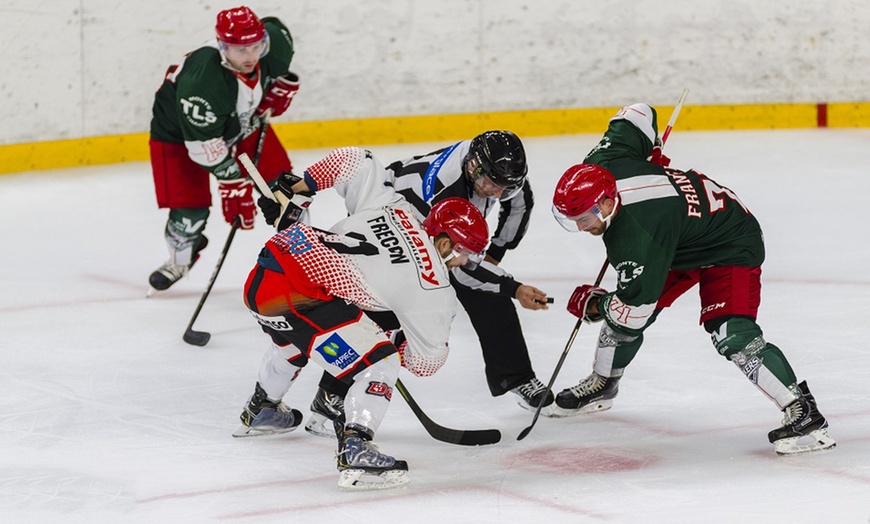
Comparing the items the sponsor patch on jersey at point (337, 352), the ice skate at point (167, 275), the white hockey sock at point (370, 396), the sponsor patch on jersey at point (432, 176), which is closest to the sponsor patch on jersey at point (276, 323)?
the sponsor patch on jersey at point (337, 352)

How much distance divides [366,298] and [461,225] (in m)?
0.30

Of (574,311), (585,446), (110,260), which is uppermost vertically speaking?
(574,311)

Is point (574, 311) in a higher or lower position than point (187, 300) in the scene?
higher

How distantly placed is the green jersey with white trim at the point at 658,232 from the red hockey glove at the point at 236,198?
1.73 m

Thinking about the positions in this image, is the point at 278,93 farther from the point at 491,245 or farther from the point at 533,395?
the point at 533,395

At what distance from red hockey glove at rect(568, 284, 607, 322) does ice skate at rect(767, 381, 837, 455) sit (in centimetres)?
55

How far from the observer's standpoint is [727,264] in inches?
141

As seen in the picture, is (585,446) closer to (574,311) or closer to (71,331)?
(574,311)

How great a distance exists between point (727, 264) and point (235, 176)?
211 centimetres

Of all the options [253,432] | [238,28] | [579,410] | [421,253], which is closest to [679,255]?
[579,410]

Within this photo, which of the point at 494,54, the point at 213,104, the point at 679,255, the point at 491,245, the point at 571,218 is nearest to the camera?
the point at 571,218

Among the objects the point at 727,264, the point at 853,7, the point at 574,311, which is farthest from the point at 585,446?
the point at 853,7

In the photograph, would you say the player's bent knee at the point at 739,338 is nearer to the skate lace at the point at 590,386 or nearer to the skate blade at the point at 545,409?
the skate lace at the point at 590,386

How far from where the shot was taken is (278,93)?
5266mm
